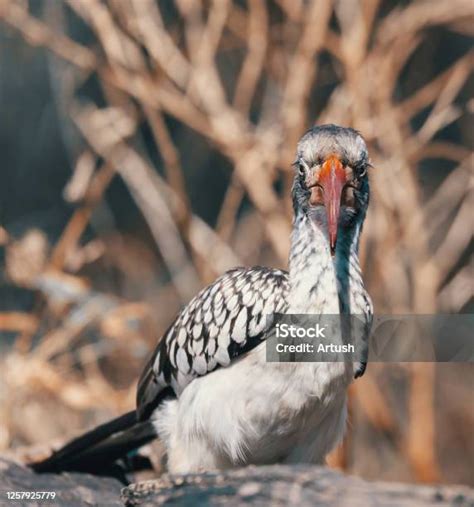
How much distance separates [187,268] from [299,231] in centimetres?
216

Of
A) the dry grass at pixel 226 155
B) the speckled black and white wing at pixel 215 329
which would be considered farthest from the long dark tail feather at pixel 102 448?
the dry grass at pixel 226 155

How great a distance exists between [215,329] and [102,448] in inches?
25.2

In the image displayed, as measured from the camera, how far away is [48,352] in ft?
13.5

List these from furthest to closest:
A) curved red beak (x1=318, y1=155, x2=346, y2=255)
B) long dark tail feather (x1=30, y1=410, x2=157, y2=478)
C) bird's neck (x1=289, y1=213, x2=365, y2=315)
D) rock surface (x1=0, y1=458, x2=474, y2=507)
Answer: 1. long dark tail feather (x1=30, y1=410, x2=157, y2=478)
2. bird's neck (x1=289, y1=213, x2=365, y2=315)
3. curved red beak (x1=318, y1=155, x2=346, y2=255)
4. rock surface (x1=0, y1=458, x2=474, y2=507)

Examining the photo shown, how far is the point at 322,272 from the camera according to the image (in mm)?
2631

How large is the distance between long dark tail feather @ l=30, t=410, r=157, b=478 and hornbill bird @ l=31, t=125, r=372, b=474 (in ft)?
0.98

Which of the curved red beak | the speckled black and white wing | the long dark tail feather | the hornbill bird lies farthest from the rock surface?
the long dark tail feather

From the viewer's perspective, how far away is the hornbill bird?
259 centimetres

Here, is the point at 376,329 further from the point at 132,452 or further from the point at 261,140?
the point at 261,140

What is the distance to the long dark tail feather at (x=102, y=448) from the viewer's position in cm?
315

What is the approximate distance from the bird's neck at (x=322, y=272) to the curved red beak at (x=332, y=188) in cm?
7

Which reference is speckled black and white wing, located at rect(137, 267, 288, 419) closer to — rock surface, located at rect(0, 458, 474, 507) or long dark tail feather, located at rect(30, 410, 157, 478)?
long dark tail feather, located at rect(30, 410, 157, 478)

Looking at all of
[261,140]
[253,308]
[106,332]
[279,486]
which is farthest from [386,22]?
[279,486]

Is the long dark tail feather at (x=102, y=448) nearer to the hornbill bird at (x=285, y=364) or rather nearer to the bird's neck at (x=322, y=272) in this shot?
the hornbill bird at (x=285, y=364)
